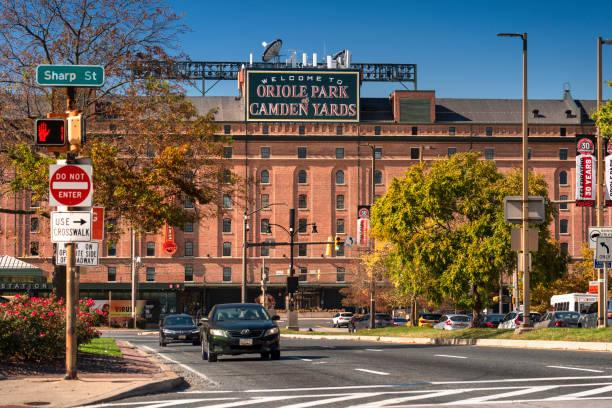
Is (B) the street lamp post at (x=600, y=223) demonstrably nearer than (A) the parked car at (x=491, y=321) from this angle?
Yes

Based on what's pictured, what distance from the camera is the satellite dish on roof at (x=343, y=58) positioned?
328 feet

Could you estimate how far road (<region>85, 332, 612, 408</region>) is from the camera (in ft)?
40.1

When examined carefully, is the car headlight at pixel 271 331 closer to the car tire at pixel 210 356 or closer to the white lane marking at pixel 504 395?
the car tire at pixel 210 356

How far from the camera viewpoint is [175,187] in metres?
27.7

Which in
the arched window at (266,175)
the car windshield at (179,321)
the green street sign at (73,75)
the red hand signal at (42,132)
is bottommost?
the car windshield at (179,321)

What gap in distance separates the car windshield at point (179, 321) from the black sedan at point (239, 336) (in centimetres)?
1508

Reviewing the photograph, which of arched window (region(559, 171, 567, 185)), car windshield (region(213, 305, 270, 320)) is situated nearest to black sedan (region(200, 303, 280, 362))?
car windshield (region(213, 305, 270, 320))

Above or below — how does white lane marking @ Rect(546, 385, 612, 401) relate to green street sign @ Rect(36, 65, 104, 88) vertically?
below

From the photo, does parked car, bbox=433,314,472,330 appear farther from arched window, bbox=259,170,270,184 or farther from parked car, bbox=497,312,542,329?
arched window, bbox=259,170,270,184

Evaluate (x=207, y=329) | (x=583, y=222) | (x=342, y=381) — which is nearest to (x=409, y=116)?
(x=583, y=222)

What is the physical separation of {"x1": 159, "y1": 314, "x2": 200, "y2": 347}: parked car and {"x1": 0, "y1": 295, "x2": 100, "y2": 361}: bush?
19041 mm

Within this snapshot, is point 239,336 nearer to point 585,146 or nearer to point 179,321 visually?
point 585,146

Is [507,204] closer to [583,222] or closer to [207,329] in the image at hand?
[207,329]

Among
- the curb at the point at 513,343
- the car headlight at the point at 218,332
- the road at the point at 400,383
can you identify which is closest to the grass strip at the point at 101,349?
the road at the point at 400,383
